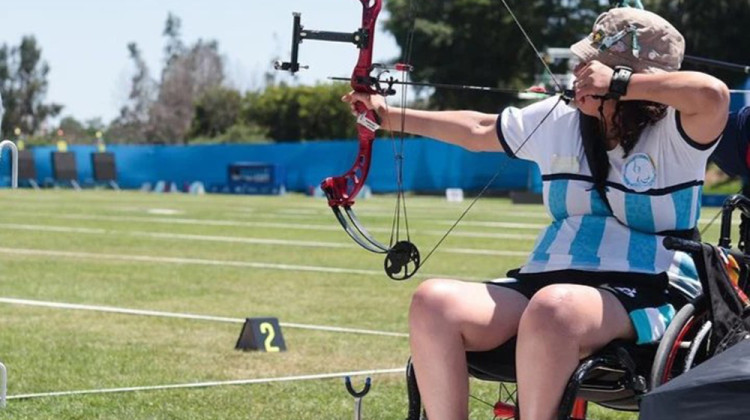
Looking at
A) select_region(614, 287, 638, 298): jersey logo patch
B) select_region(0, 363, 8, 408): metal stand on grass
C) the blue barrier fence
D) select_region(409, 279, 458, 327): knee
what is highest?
select_region(614, 287, 638, 298): jersey logo patch

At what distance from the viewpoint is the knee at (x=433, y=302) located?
11.6 ft

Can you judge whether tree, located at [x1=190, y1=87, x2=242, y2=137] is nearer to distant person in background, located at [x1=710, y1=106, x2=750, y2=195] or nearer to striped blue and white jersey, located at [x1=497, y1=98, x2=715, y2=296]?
distant person in background, located at [x1=710, y1=106, x2=750, y2=195]

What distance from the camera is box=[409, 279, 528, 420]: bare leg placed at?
352 cm

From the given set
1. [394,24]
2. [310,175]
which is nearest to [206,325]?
[310,175]

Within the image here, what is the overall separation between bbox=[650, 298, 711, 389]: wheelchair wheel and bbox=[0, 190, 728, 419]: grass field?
2054mm

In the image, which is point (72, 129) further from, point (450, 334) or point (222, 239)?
point (450, 334)

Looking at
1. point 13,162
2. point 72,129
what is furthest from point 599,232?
point 72,129

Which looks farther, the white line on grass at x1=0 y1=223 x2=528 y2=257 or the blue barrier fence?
the blue barrier fence

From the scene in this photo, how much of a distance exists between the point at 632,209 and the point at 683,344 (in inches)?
17.1

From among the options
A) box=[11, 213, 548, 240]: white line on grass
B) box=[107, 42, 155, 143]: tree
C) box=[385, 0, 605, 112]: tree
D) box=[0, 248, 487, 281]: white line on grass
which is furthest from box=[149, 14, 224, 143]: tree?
box=[0, 248, 487, 281]: white line on grass

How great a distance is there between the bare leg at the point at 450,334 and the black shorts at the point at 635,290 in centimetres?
16

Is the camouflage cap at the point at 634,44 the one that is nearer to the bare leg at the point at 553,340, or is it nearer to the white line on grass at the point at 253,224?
the bare leg at the point at 553,340

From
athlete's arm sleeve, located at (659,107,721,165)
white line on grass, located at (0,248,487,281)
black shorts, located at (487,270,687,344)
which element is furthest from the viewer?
white line on grass, located at (0,248,487,281)

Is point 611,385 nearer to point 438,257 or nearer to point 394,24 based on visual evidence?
point 438,257
